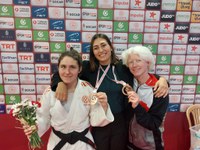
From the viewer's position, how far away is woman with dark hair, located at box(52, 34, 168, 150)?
5.33 ft

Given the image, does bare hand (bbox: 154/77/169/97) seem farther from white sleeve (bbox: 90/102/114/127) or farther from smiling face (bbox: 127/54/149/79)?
white sleeve (bbox: 90/102/114/127)

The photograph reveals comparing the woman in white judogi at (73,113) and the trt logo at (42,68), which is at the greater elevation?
the trt logo at (42,68)

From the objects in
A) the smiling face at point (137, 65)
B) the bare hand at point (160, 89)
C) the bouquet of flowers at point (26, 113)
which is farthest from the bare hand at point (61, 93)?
the bare hand at point (160, 89)

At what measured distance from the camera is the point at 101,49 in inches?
62.7

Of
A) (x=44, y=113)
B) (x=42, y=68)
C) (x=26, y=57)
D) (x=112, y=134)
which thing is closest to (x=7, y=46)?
(x=26, y=57)

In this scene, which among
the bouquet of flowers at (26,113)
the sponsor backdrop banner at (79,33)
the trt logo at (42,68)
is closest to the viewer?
the bouquet of flowers at (26,113)

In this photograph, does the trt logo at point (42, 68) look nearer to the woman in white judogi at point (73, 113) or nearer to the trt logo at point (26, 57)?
the trt logo at point (26, 57)

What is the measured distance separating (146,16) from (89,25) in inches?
21.6

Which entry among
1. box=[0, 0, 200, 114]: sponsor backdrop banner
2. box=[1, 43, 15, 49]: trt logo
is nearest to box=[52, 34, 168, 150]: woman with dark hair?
box=[0, 0, 200, 114]: sponsor backdrop banner

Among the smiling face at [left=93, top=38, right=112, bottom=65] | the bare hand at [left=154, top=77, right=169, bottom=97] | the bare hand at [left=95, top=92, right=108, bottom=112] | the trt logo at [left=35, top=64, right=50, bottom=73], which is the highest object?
the smiling face at [left=93, top=38, right=112, bottom=65]

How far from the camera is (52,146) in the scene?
1573mm

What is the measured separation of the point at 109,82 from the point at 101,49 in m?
0.25

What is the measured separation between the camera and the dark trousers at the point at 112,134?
5.45 ft

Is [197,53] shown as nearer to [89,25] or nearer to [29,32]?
[89,25]
